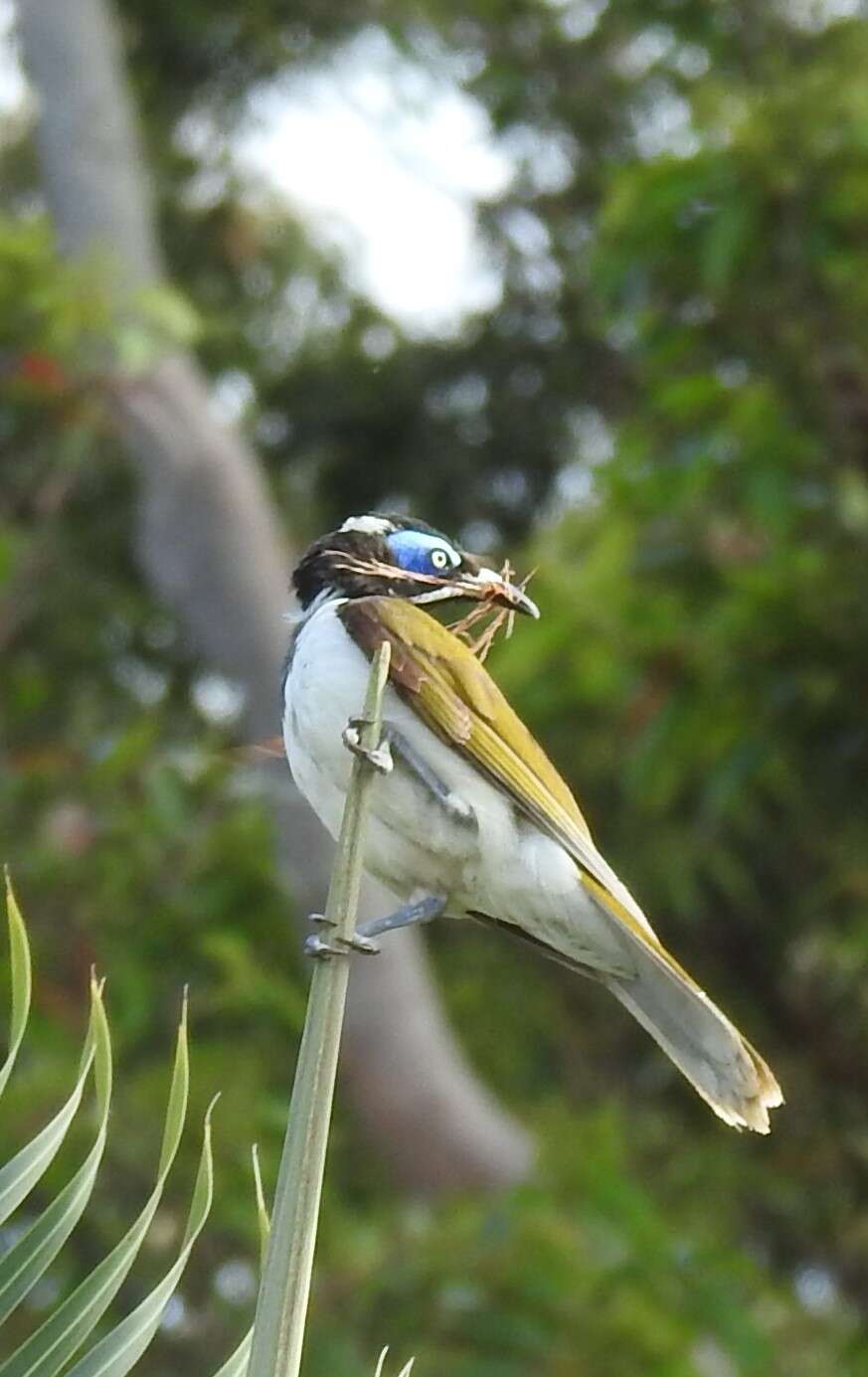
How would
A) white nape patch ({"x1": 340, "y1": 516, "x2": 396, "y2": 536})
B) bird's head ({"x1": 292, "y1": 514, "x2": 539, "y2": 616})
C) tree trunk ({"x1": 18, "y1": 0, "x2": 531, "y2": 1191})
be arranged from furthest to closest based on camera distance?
tree trunk ({"x1": 18, "y1": 0, "x2": 531, "y2": 1191}) → white nape patch ({"x1": 340, "y1": 516, "x2": 396, "y2": 536}) → bird's head ({"x1": 292, "y1": 514, "x2": 539, "y2": 616})

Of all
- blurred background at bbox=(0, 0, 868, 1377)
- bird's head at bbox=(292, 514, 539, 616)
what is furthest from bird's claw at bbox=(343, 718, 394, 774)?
blurred background at bbox=(0, 0, 868, 1377)

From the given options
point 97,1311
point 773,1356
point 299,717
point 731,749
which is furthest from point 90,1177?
point 773,1356

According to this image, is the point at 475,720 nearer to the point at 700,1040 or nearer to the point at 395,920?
the point at 395,920

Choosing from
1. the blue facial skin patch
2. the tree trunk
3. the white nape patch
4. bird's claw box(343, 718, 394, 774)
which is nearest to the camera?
bird's claw box(343, 718, 394, 774)

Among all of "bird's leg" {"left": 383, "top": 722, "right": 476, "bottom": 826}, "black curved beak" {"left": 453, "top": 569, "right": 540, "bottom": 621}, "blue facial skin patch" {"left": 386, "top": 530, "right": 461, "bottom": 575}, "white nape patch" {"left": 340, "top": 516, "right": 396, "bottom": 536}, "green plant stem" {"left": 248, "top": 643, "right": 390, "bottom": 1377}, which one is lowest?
"green plant stem" {"left": 248, "top": 643, "right": 390, "bottom": 1377}

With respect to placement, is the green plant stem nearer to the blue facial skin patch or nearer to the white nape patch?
the blue facial skin patch

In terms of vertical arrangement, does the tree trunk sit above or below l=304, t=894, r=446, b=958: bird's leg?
above

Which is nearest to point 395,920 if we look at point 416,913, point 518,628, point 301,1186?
point 416,913

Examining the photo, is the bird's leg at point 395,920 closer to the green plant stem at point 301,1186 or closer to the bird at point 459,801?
the bird at point 459,801
